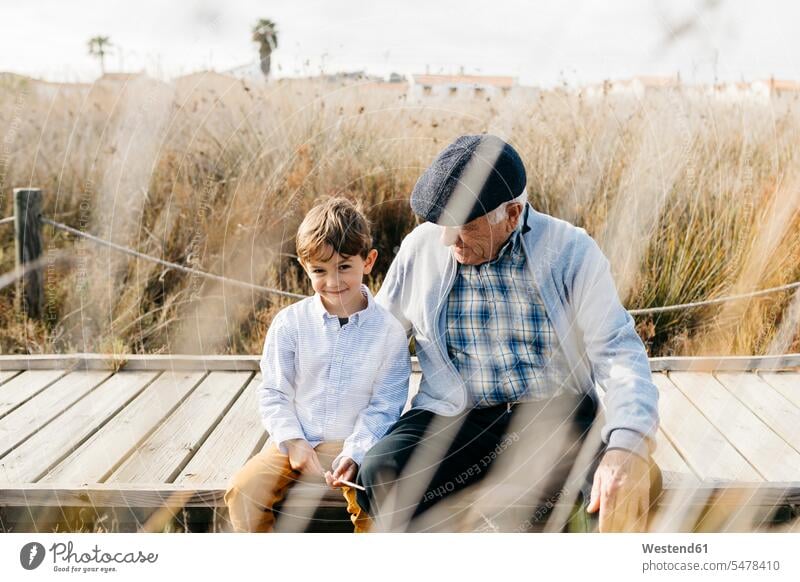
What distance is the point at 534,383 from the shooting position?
1530 mm

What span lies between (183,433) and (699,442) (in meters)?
1.17

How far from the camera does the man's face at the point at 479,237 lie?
148 centimetres

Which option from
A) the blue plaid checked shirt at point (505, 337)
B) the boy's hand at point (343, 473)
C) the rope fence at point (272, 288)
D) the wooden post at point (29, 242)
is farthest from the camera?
the wooden post at point (29, 242)

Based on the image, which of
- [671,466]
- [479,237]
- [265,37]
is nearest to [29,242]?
[265,37]

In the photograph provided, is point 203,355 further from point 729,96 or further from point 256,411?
point 729,96

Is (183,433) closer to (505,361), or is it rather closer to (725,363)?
(505,361)

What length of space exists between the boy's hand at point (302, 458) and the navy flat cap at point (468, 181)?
476 millimetres

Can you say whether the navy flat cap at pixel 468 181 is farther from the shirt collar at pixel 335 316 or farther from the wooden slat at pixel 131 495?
the wooden slat at pixel 131 495

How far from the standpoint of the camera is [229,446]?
1785 millimetres

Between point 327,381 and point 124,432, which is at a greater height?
point 327,381

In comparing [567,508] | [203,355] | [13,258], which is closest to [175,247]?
[203,355]

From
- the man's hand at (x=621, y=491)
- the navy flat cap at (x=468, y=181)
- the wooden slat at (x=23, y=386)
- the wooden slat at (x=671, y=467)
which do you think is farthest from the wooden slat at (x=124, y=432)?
the wooden slat at (x=671, y=467)
